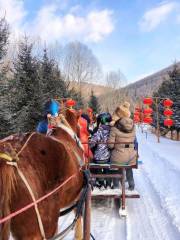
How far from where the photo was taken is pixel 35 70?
57.0 ft

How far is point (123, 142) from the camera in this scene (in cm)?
604

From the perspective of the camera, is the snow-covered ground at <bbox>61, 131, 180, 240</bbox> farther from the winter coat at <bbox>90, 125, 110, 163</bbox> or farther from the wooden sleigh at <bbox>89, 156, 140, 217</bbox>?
the winter coat at <bbox>90, 125, 110, 163</bbox>

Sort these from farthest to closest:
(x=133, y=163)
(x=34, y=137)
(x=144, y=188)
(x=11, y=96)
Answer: (x=11, y=96) < (x=144, y=188) < (x=133, y=163) < (x=34, y=137)

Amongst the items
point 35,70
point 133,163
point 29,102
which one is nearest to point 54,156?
point 133,163

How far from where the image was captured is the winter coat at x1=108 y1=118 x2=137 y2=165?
609cm

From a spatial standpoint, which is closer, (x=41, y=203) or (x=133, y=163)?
(x=41, y=203)

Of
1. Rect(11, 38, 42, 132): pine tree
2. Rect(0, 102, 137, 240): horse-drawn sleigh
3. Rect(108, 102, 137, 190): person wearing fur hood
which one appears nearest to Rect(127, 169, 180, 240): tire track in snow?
Rect(108, 102, 137, 190): person wearing fur hood

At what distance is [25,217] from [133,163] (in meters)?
3.86

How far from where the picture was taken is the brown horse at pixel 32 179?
2.43m

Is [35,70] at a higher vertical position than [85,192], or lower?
higher

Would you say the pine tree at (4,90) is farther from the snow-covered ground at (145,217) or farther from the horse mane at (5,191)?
the horse mane at (5,191)

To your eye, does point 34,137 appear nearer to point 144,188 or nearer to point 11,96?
point 144,188

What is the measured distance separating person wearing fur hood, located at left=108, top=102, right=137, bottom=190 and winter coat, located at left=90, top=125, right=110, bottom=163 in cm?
23

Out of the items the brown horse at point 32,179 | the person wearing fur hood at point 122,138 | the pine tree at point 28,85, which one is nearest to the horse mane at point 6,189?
the brown horse at point 32,179
